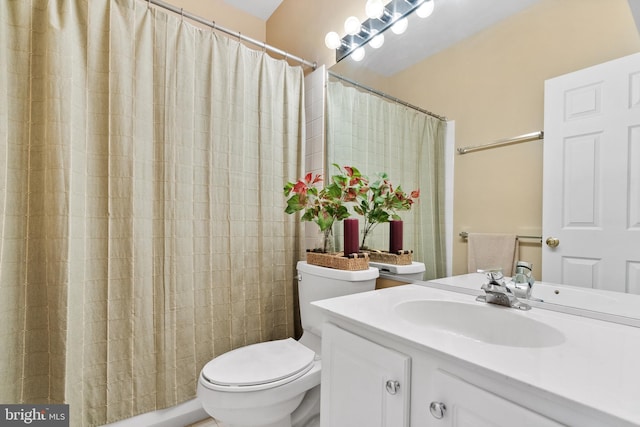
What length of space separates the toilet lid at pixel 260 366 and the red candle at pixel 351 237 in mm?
477

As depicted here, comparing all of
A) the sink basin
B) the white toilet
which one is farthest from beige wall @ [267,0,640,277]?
the white toilet

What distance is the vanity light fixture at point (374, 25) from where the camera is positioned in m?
1.37

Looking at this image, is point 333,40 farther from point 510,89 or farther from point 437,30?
point 510,89

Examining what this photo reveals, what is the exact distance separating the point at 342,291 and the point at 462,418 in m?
0.78

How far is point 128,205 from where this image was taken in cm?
130

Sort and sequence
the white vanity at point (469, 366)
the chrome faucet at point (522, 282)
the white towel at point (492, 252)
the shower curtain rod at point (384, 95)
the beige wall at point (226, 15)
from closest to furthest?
the white vanity at point (469, 366) → the chrome faucet at point (522, 282) → the white towel at point (492, 252) → the shower curtain rod at point (384, 95) → the beige wall at point (226, 15)

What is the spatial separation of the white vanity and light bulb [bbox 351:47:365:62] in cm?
125

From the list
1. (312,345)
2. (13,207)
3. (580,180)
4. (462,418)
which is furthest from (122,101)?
(580,180)

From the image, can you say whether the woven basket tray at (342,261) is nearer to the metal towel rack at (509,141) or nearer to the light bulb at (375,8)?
the metal towel rack at (509,141)

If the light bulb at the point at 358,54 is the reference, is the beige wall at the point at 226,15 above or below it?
above

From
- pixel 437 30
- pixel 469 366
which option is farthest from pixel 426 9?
pixel 469 366

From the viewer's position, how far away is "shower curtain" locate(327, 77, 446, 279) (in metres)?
1.24

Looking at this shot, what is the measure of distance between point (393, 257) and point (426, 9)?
1080mm

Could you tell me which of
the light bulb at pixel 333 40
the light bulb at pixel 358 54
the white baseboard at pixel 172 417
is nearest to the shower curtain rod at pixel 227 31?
the light bulb at pixel 333 40
